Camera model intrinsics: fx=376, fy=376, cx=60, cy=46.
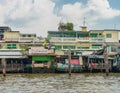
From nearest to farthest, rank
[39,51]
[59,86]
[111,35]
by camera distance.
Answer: [59,86], [39,51], [111,35]

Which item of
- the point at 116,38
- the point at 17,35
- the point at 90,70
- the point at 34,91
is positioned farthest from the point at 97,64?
the point at 34,91

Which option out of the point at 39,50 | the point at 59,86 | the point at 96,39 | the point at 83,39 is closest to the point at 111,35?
the point at 96,39

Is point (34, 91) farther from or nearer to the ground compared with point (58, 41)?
nearer to the ground

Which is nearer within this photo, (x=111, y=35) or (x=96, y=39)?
(x=96, y=39)

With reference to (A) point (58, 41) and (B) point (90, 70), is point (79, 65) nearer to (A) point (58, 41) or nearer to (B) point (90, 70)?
(B) point (90, 70)

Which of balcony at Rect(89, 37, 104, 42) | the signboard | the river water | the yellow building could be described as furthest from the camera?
the yellow building

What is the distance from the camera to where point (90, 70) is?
48.3 meters

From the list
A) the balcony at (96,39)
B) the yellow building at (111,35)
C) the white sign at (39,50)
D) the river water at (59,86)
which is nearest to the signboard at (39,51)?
the white sign at (39,50)

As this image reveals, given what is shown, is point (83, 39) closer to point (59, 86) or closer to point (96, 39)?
point (96, 39)

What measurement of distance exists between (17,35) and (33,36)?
251 centimetres

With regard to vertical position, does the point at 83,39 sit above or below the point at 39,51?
above

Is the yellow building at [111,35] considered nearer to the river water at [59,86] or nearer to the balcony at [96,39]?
the balcony at [96,39]

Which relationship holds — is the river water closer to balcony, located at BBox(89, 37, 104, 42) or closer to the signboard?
the signboard

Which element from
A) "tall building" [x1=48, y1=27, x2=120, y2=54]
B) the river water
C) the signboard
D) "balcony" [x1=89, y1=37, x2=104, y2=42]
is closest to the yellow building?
"tall building" [x1=48, y1=27, x2=120, y2=54]
